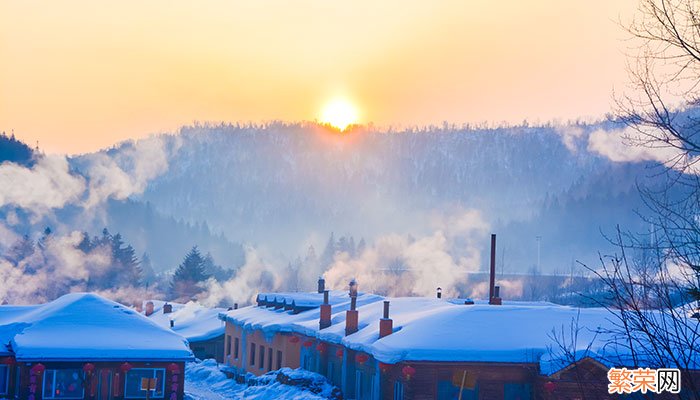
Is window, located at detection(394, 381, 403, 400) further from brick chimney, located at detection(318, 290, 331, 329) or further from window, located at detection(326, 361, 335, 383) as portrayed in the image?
brick chimney, located at detection(318, 290, 331, 329)

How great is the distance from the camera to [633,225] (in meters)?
182

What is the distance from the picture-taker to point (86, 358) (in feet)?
117

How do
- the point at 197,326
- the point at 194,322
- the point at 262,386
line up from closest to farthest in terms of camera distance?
the point at 262,386, the point at 197,326, the point at 194,322

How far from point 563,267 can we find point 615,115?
557ft

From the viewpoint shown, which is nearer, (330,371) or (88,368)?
(88,368)

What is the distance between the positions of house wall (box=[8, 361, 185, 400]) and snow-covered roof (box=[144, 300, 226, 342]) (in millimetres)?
27944

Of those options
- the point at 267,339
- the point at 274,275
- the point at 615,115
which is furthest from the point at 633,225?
the point at 615,115

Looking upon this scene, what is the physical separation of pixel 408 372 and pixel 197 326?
42819 mm

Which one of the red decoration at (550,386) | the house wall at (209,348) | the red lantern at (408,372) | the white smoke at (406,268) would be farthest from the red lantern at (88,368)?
the white smoke at (406,268)

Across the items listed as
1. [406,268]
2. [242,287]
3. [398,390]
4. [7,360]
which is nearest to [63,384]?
[7,360]

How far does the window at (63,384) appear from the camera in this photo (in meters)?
35.9

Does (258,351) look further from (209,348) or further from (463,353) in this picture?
(463,353)

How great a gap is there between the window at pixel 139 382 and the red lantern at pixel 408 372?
11.3m

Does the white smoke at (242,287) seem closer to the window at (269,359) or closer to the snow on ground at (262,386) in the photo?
the snow on ground at (262,386)
